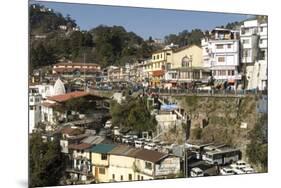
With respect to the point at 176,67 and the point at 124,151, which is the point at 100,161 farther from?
the point at 176,67

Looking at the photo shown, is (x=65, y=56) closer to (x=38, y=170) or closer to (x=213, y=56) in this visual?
(x=38, y=170)

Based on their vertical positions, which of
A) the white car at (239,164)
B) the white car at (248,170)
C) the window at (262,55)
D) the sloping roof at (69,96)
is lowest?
the white car at (248,170)

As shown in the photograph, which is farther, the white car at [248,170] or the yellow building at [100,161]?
the white car at [248,170]

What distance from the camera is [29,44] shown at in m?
3.66

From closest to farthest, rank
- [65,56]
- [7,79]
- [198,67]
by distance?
[7,79], [65,56], [198,67]

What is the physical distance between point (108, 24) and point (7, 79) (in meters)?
1.01

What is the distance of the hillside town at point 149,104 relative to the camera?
3.82 metres

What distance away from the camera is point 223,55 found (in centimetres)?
426

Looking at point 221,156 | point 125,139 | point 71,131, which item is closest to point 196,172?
point 221,156

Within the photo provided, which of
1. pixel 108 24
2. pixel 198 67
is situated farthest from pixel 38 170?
pixel 198 67

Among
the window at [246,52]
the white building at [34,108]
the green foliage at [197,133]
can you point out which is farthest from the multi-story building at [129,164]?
the window at [246,52]

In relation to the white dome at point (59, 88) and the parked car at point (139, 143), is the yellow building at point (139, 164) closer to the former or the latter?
the parked car at point (139, 143)

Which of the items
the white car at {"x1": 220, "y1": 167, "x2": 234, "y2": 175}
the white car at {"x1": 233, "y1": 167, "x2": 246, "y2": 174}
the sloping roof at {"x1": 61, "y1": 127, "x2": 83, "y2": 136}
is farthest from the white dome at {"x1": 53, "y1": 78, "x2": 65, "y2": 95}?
the white car at {"x1": 233, "y1": 167, "x2": 246, "y2": 174}

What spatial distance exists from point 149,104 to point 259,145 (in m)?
1.22
